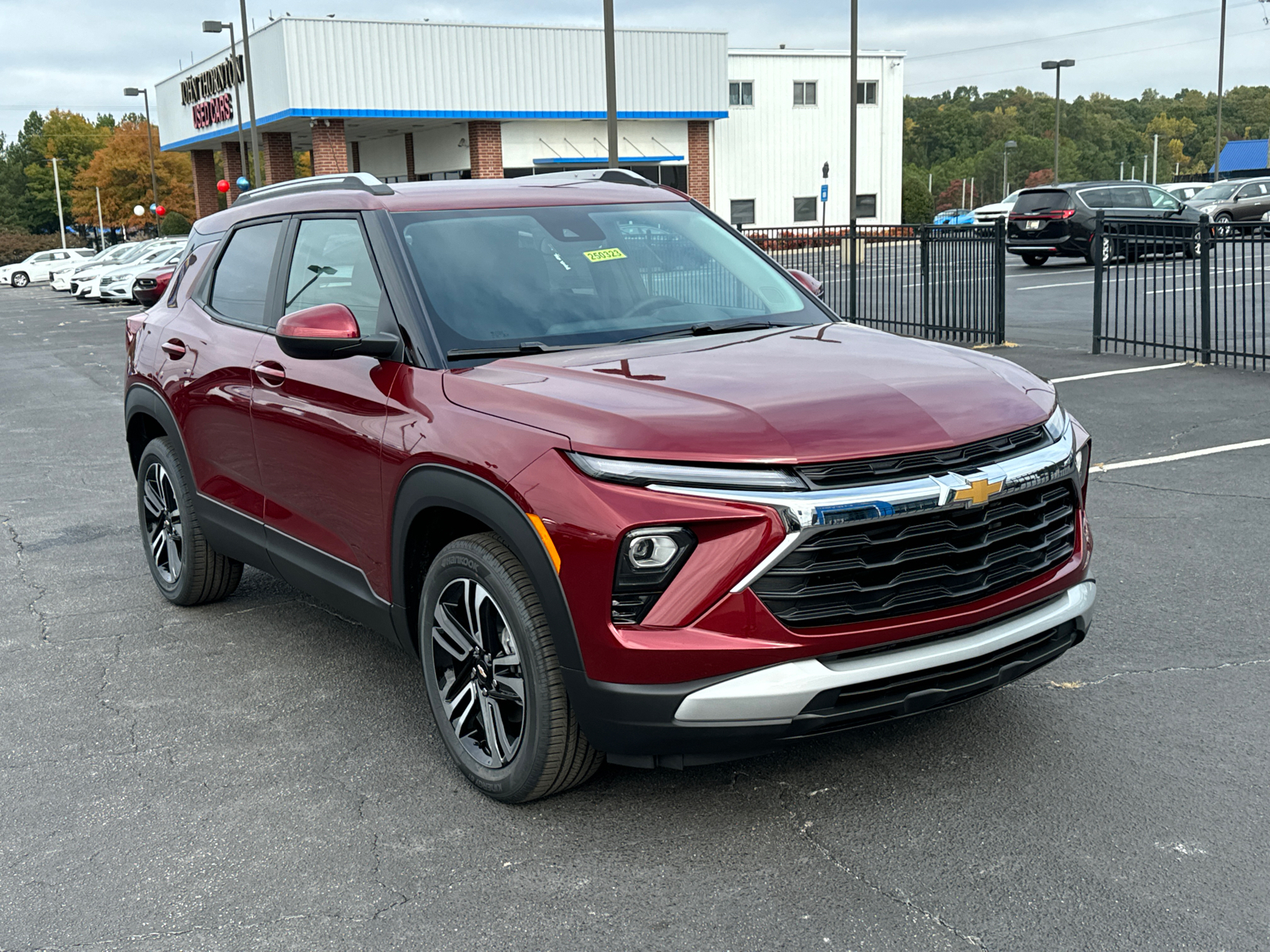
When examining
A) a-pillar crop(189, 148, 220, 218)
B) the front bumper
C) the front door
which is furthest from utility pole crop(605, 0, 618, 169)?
a-pillar crop(189, 148, 220, 218)

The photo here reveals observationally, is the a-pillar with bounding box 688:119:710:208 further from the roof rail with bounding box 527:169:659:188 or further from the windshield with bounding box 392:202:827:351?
the windshield with bounding box 392:202:827:351

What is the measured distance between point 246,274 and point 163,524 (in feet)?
4.81

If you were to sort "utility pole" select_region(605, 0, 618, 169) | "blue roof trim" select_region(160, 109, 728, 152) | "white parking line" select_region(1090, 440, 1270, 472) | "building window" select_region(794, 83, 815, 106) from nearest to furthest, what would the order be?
"white parking line" select_region(1090, 440, 1270, 472) → "utility pole" select_region(605, 0, 618, 169) → "blue roof trim" select_region(160, 109, 728, 152) → "building window" select_region(794, 83, 815, 106)

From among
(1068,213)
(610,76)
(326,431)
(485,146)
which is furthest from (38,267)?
(326,431)

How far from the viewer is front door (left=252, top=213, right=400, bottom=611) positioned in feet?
13.7

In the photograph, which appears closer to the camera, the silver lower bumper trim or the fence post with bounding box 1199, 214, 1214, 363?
the silver lower bumper trim

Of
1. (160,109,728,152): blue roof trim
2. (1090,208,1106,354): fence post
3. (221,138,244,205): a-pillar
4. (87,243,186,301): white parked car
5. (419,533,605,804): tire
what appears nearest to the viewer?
(419,533,605,804): tire

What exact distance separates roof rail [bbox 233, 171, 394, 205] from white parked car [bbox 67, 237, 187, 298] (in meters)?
34.9

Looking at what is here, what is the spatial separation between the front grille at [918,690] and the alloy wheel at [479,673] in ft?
2.80

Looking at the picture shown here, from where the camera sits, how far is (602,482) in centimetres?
324

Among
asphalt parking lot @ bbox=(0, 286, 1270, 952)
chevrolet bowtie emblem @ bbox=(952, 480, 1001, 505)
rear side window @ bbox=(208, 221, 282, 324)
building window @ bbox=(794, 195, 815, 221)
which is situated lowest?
asphalt parking lot @ bbox=(0, 286, 1270, 952)

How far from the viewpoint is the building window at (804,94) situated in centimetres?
4950

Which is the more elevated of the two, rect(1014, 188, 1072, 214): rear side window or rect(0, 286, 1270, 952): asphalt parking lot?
rect(1014, 188, 1072, 214): rear side window

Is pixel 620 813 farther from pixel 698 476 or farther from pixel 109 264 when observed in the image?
pixel 109 264
